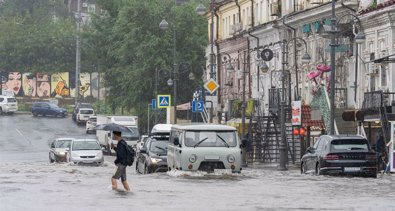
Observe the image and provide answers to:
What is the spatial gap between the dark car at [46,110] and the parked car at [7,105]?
2687 mm

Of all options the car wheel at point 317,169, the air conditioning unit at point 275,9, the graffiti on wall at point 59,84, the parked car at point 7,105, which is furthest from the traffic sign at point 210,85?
the graffiti on wall at point 59,84

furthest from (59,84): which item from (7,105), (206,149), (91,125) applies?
(206,149)

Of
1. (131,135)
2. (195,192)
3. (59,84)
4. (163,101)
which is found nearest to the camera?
(195,192)

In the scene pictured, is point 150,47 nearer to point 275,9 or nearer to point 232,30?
point 232,30

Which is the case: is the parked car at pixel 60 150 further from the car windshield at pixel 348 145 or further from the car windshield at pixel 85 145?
the car windshield at pixel 348 145

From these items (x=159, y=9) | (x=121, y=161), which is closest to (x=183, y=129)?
(x=121, y=161)

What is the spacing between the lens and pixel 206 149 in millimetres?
39125

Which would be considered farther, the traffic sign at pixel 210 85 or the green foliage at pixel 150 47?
the green foliage at pixel 150 47

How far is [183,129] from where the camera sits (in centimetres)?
3988

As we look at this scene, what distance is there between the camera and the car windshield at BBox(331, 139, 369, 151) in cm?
4059

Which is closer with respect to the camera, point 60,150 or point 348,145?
point 348,145

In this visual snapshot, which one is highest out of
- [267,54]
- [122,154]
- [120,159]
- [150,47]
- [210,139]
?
[150,47]

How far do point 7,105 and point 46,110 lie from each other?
4.19m

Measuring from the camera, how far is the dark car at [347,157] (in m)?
40.3
